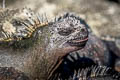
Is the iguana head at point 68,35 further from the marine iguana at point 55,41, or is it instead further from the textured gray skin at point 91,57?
the textured gray skin at point 91,57

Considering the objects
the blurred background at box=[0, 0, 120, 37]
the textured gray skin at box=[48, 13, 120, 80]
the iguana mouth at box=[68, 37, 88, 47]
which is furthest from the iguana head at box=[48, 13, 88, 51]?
the blurred background at box=[0, 0, 120, 37]

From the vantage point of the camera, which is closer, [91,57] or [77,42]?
[77,42]

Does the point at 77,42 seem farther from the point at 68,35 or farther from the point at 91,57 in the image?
the point at 91,57

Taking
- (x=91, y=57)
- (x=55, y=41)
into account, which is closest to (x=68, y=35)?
(x=55, y=41)

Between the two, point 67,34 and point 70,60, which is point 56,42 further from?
point 70,60

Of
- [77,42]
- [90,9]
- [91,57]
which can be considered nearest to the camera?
[77,42]

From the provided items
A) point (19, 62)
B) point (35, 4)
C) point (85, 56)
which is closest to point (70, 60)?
point (85, 56)

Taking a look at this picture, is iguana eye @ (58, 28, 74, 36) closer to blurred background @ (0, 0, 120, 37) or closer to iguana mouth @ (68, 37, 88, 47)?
iguana mouth @ (68, 37, 88, 47)
